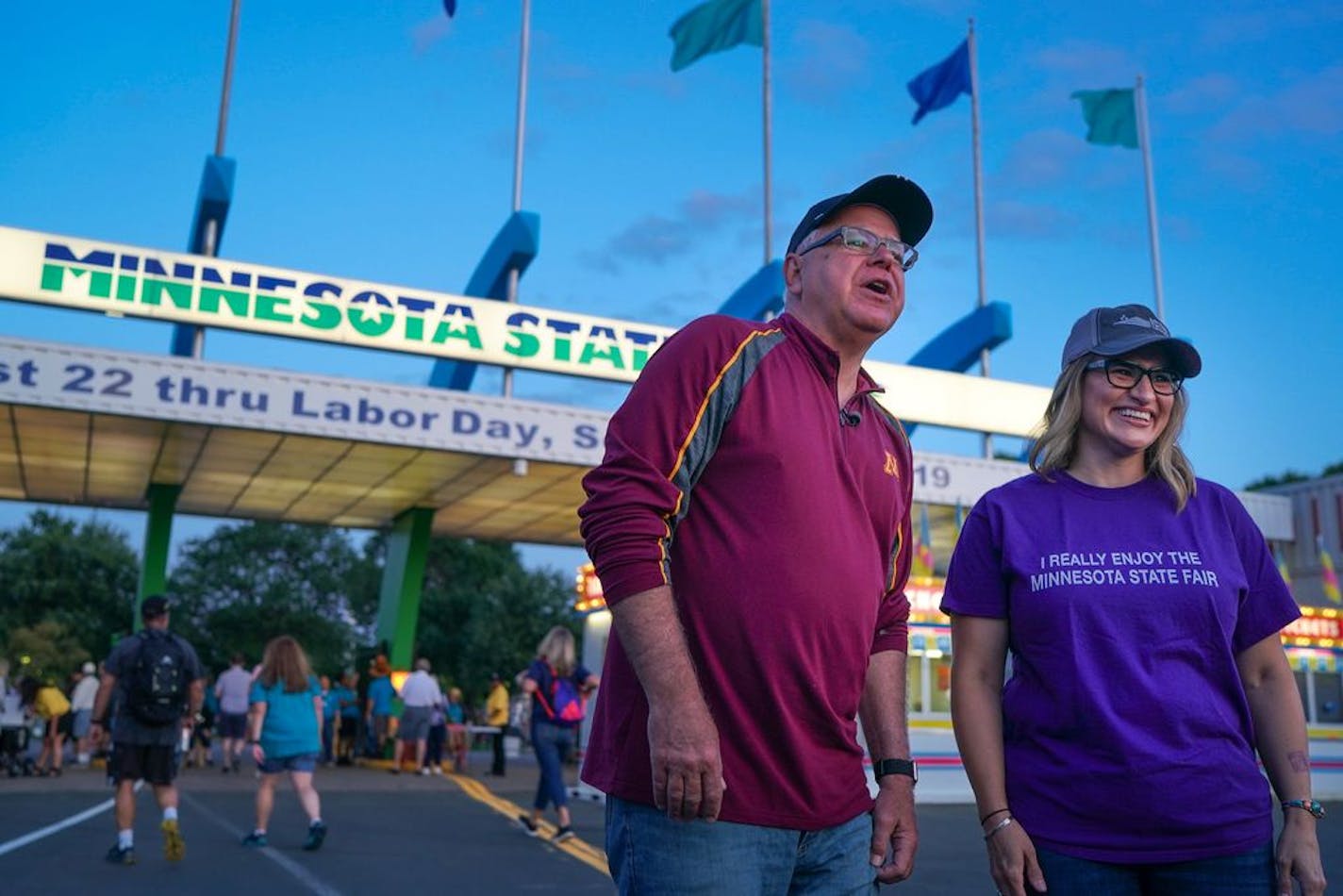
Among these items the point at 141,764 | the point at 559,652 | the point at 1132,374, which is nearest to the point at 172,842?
the point at 141,764

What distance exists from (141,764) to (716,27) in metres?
21.7

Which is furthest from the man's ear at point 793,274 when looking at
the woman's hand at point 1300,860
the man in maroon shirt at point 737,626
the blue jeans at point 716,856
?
the woman's hand at point 1300,860

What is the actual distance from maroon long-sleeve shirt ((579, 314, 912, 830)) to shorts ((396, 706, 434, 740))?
17.9 m

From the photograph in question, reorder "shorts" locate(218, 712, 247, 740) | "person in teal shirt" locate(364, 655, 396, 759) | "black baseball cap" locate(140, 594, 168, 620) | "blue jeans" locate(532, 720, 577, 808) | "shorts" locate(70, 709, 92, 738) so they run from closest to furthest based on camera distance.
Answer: "black baseball cap" locate(140, 594, 168, 620) < "blue jeans" locate(532, 720, 577, 808) < "shorts" locate(218, 712, 247, 740) < "shorts" locate(70, 709, 92, 738) < "person in teal shirt" locate(364, 655, 396, 759)

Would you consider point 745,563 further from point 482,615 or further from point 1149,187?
point 482,615

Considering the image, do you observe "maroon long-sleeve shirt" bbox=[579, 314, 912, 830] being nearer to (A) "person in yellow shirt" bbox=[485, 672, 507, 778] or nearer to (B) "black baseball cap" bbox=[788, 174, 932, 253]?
(B) "black baseball cap" bbox=[788, 174, 932, 253]

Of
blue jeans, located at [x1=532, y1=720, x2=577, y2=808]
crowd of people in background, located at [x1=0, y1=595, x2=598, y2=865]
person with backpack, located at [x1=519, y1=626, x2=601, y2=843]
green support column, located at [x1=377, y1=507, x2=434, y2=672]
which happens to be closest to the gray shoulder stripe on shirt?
crowd of people in background, located at [x1=0, y1=595, x2=598, y2=865]

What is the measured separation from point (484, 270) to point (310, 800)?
15032 millimetres

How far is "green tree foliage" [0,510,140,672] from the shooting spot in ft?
184

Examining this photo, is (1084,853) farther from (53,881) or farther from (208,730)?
(208,730)

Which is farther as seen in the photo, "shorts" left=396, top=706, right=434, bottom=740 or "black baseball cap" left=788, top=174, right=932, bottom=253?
"shorts" left=396, top=706, right=434, bottom=740

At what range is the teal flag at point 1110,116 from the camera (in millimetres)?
28547

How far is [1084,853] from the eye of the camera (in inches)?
104

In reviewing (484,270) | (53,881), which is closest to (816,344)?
(53,881)
